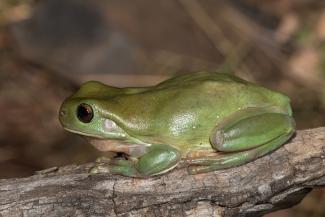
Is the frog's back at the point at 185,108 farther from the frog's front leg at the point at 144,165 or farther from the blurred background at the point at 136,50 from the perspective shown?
the blurred background at the point at 136,50

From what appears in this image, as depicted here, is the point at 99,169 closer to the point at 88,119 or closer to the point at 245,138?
the point at 88,119

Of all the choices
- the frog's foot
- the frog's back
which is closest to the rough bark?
the frog's foot

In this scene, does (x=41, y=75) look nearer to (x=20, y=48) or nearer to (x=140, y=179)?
(x=20, y=48)

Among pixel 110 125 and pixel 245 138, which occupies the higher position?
pixel 110 125

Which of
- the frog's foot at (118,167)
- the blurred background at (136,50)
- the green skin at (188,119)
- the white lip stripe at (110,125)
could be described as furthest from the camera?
the blurred background at (136,50)

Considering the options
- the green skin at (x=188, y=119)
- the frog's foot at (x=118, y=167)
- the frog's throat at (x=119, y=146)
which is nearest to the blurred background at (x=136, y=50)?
the frog's throat at (x=119, y=146)

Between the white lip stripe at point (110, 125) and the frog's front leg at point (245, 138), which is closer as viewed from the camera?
the frog's front leg at point (245, 138)

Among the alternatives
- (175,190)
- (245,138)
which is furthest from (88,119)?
(245,138)

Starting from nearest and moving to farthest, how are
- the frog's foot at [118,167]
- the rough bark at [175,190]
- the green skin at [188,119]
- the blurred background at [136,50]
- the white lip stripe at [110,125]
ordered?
the rough bark at [175,190]
the frog's foot at [118,167]
the green skin at [188,119]
the white lip stripe at [110,125]
the blurred background at [136,50]

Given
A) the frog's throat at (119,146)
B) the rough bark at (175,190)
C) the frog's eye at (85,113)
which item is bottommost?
the rough bark at (175,190)
